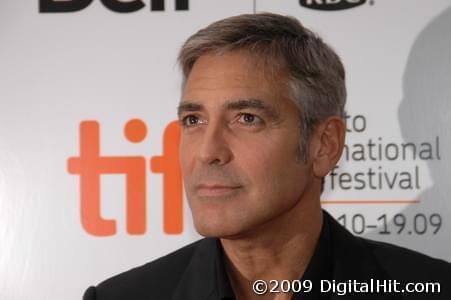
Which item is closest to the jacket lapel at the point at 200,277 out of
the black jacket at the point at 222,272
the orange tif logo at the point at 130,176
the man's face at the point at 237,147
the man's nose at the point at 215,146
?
the black jacket at the point at 222,272

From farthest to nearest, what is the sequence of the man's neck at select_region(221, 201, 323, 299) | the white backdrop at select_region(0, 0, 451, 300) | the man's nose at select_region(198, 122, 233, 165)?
the white backdrop at select_region(0, 0, 451, 300) < the man's neck at select_region(221, 201, 323, 299) < the man's nose at select_region(198, 122, 233, 165)

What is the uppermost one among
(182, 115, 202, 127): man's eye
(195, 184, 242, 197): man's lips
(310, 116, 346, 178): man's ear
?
(182, 115, 202, 127): man's eye

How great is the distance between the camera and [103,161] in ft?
5.74

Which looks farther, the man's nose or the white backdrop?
the white backdrop

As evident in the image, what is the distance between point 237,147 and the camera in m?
1.25

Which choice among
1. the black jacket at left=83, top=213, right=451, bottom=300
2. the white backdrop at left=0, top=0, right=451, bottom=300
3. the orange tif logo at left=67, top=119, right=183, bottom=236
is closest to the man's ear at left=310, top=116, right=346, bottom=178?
the black jacket at left=83, top=213, right=451, bottom=300

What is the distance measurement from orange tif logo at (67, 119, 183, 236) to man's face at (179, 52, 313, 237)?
1.43 feet

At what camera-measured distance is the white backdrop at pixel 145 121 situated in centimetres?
172

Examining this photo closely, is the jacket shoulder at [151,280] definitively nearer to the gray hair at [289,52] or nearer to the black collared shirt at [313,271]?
the black collared shirt at [313,271]

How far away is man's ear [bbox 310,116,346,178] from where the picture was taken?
137 centimetres

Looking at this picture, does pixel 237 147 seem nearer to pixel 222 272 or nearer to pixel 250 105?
pixel 250 105

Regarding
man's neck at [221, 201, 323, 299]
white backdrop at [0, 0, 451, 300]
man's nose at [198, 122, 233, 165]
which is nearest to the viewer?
man's nose at [198, 122, 233, 165]

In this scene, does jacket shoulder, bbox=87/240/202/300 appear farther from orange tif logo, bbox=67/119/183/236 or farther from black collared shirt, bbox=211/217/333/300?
orange tif logo, bbox=67/119/183/236

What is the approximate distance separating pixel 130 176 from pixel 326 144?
558mm
